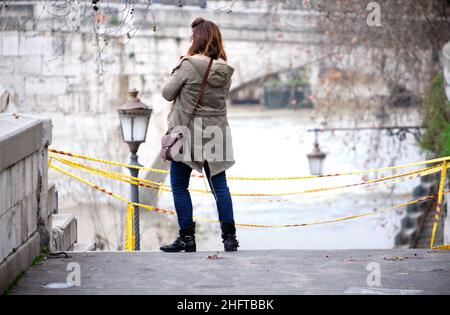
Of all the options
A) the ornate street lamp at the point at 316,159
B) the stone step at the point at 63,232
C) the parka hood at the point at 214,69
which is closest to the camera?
the parka hood at the point at 214,69

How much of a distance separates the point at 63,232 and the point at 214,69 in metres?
1.84

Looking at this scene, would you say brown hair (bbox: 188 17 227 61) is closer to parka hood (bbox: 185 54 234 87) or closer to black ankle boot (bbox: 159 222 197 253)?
parka hood (bbox: 185 54 234 87)

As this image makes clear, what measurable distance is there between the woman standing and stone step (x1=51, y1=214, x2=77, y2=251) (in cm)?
104

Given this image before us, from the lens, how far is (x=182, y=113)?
6.67 meters

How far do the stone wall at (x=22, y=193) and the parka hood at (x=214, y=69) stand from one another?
3.03 ft

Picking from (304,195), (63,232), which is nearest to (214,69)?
(63,232)

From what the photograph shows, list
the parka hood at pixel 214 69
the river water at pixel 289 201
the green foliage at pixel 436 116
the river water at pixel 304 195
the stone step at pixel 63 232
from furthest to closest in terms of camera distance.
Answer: the river water at pixel 304 195 < the river water at pixel 289 201 < the green foliage at pixel 436 116 < the stone step at pixel 63 232 < the parka hood at pixel 214 69

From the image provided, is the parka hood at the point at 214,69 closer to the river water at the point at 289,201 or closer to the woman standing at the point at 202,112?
the woman standing at the point at 202,112

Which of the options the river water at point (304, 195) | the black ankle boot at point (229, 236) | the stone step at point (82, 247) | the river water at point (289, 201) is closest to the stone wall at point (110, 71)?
the river water at point (289, 201)

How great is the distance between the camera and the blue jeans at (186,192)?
675 cm

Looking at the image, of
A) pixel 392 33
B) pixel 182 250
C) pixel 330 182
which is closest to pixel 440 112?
pixel 392 33

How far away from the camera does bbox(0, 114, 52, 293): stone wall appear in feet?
18.0

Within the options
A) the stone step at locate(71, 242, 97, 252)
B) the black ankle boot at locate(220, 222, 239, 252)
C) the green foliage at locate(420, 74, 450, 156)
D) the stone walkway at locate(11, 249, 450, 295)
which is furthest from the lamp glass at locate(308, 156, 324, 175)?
the black ankle boot at locate(220, 222, 239, 252)

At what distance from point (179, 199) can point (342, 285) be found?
1509mm
